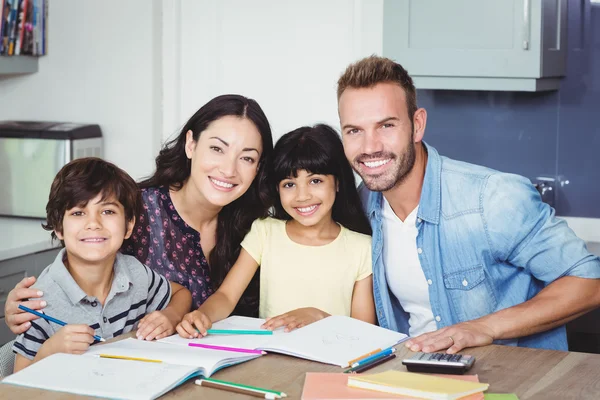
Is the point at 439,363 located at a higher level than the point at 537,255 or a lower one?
lower

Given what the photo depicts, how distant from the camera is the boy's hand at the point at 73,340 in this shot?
1688mm

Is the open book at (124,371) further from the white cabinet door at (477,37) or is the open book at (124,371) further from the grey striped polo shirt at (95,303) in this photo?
the white cabinet door at (477,37)

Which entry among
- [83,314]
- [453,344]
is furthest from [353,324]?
[83,314]

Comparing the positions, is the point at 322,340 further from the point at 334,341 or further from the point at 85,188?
the point at 85,188

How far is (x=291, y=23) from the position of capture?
371 cm

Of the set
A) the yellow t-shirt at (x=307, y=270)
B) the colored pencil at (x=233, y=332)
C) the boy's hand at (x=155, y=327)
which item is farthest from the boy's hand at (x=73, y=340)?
the yellow t-shirt at (x=307, y=270)

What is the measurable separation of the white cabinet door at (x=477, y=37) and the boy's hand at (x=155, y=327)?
1.82 m

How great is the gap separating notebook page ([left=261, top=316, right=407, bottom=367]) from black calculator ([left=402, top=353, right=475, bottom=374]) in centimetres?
13

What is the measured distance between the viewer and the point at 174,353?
1.68 m

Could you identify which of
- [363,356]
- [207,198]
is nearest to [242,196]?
[207,198]

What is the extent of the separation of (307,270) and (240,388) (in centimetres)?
93

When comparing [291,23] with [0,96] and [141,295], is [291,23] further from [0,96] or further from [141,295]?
[141,295]

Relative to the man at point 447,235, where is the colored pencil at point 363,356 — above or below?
below

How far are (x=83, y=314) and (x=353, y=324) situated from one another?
61cm
